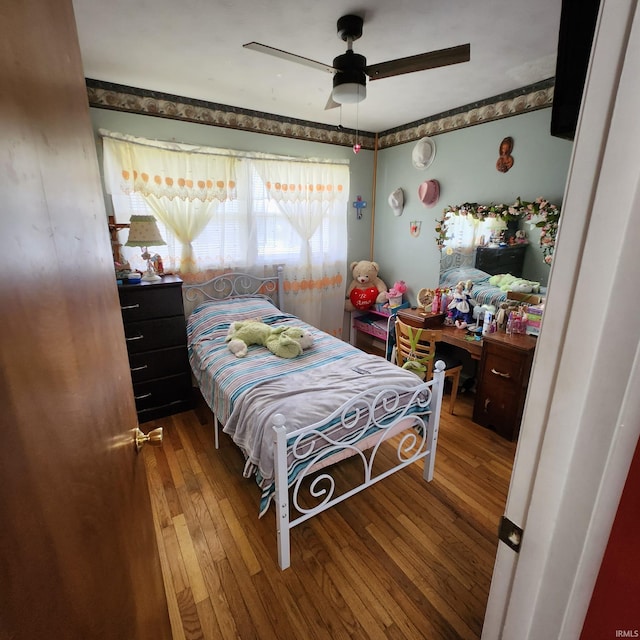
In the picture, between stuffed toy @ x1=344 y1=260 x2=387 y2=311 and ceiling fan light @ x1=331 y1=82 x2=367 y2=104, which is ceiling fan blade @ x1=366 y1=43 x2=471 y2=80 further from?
stuffed toy @ x1=344 y1=260 x2=387 y2=311

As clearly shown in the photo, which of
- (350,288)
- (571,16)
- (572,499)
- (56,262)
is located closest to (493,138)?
(350,288)

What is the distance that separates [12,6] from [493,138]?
11.1ft

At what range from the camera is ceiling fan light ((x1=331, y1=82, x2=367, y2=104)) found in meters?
1.80

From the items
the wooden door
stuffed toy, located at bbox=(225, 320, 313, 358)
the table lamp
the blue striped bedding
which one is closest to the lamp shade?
the table lamp

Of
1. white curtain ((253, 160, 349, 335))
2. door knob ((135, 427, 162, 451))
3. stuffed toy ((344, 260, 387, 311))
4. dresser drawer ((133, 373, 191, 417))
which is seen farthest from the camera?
stuffed toy ((344, 260, 387, 311))

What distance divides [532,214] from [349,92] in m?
1.83

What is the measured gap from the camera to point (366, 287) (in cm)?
417

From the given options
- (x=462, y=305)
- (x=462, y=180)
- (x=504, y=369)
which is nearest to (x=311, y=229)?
(x=462, y=180)

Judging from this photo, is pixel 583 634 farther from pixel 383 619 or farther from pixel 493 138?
pixel 493 138

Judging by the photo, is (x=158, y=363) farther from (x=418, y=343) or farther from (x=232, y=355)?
A: (x=418, y=343)

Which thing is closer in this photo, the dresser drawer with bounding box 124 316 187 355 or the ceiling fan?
the ceiling fan

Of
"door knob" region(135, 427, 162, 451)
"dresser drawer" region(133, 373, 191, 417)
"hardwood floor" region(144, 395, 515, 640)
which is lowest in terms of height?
"hardwood floor" region(144, 395, 515, 640)

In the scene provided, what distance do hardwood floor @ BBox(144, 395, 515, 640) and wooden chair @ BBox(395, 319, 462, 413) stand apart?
0.69 metres

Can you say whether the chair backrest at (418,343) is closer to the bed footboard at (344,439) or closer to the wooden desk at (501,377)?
the wooden desk at (501,377)
